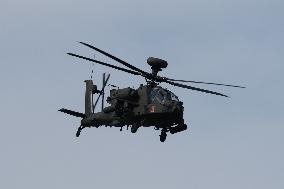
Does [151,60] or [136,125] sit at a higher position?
[151,60]

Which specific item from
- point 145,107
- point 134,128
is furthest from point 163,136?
point 145,107

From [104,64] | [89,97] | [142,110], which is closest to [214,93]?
[142,110]

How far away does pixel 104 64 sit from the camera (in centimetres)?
3456

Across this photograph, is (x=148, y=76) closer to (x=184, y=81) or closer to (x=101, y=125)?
(x=184, y=81)

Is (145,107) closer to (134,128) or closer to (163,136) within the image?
(134,128)

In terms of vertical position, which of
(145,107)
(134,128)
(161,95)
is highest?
(161,95)

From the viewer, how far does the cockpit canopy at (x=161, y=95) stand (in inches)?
1401

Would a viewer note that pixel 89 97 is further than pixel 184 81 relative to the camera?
Yes

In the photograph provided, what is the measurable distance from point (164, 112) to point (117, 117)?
12.8ft

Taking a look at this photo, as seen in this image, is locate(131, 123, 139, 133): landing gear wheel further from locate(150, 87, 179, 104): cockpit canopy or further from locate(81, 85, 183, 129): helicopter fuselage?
locate(150, 87, 179, 104): cockpit canopy

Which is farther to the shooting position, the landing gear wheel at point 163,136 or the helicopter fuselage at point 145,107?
the landing gear wheel at point 163,136

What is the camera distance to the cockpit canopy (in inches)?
1401

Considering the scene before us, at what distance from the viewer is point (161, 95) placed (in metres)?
36.0

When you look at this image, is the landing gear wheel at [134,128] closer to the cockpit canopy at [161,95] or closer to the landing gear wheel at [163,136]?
the landing gear wheel at [163,136]
